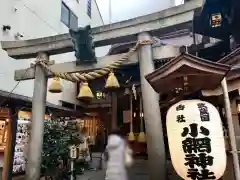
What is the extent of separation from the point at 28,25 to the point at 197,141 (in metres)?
11.6

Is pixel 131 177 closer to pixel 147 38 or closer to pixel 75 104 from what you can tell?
pixel 147 38

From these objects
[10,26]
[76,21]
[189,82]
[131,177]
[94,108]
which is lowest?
[131,177]

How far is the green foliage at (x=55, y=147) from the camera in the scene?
9.65 metres

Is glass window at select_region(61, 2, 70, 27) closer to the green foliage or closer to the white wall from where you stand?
the white wall

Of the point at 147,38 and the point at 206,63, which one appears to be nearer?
the point at 206,63

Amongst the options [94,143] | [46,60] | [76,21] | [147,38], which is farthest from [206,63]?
[94,143]

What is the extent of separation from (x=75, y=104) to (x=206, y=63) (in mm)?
15177

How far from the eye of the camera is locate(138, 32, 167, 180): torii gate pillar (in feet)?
17.4

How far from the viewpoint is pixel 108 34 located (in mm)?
6855

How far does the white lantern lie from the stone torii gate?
3.93 ft

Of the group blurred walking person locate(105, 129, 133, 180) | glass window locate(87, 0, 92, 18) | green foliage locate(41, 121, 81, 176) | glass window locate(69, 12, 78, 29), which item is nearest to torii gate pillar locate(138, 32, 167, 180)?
blurred walking person locate(105, 129, 133, 180)

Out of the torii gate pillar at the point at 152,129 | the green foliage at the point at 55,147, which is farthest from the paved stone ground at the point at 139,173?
the torii gate pillar at the point at 152,129

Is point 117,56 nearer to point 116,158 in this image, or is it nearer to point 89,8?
point 116,158

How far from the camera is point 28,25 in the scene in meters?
12.7
